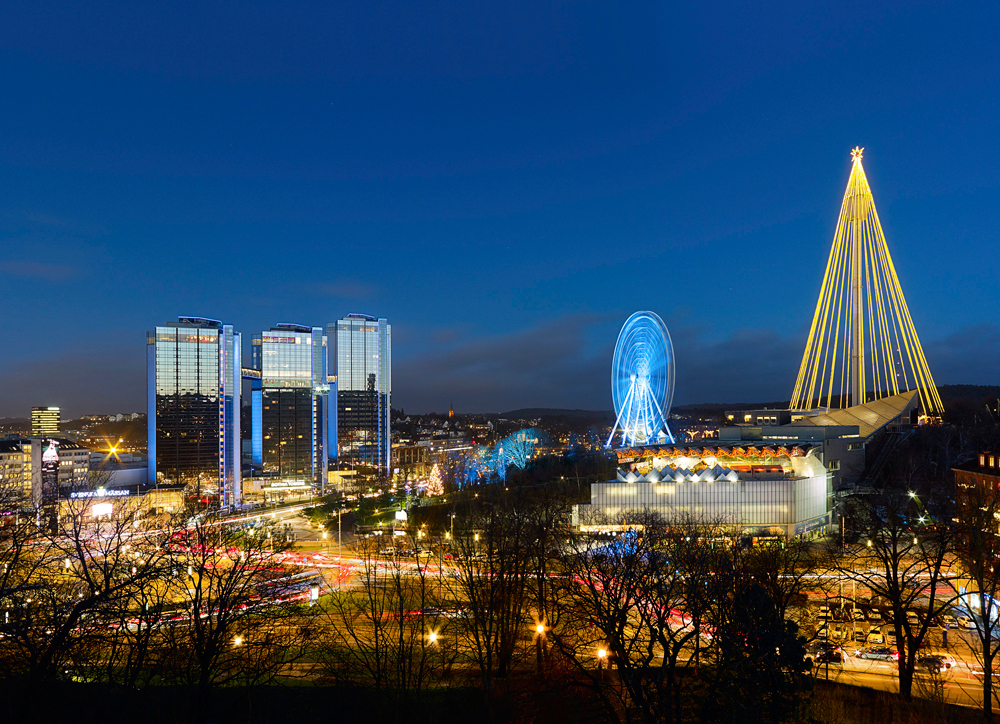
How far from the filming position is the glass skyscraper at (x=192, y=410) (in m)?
72.2

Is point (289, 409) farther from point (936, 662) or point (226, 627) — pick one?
point (936, 662)

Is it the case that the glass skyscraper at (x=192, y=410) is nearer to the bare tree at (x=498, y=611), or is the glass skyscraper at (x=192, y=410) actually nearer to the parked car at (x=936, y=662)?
the bare tree at (x=498, y=611)

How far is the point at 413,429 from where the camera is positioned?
180m

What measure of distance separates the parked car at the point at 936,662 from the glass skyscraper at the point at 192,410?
2664 inches

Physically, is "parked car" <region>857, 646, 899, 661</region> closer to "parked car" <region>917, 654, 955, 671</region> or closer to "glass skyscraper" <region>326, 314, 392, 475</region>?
"parked car" <region>917, 654, 955, 671</region>

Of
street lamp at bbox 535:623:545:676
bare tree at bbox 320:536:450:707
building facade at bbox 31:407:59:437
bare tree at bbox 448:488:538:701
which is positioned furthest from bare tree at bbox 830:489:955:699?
building facade at bbox 31:407:59:437

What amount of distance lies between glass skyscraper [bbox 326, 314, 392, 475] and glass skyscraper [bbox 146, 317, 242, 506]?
1000 inches

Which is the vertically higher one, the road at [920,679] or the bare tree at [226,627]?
the bare tree at [226,627]

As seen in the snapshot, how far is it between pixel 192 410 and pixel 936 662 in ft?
236

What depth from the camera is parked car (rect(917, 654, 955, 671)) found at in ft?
56.5

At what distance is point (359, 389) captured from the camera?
101125 millimetres

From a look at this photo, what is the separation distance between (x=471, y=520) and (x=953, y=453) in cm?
4048

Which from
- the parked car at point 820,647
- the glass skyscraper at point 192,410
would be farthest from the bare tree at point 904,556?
the glass skyscraper at point 192,410

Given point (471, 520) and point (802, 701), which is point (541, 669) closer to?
point (802, 701)
